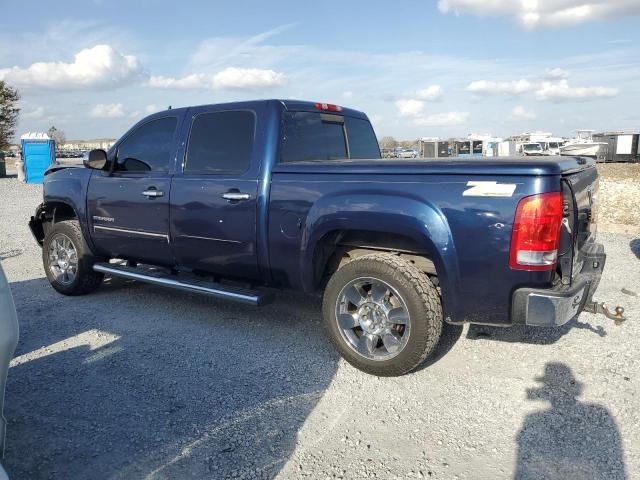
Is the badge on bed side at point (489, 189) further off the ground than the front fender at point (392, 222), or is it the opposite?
the badge on bed side at point (489, 189)

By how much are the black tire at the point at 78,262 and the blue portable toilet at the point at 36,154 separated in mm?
18543

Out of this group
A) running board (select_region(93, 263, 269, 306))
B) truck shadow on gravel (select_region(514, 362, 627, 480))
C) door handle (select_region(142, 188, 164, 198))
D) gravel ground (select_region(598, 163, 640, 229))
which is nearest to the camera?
truck shadow on gravel (select_region(514, 362, 627, 480))

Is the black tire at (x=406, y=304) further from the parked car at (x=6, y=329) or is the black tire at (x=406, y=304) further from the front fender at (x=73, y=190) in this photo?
the front fender at (x=73, y=190)

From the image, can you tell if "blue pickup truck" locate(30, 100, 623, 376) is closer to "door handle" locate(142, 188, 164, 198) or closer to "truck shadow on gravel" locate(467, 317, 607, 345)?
"door handle" locate(142, 188, 164, 198)

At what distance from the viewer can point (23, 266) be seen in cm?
751

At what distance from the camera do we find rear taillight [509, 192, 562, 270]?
3096mm

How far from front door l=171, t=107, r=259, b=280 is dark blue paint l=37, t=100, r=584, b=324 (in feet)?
0.04

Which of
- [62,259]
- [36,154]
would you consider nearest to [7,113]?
[36,154]

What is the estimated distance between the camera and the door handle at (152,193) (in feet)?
16.0

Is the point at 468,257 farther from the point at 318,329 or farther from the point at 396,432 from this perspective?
the point at 318,329

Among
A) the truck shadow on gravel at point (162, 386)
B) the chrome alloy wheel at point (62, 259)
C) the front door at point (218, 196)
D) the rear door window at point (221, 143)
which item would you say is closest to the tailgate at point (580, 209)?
the truck shadow on gravel at point (162, 386)

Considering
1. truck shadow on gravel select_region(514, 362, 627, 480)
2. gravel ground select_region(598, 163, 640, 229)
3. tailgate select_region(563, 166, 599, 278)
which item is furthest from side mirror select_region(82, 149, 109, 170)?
gravel ground select_region(598, 163, 640, 229)

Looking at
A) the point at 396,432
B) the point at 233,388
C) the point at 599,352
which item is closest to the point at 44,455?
the point at 233,388

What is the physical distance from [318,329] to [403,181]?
186 cm
